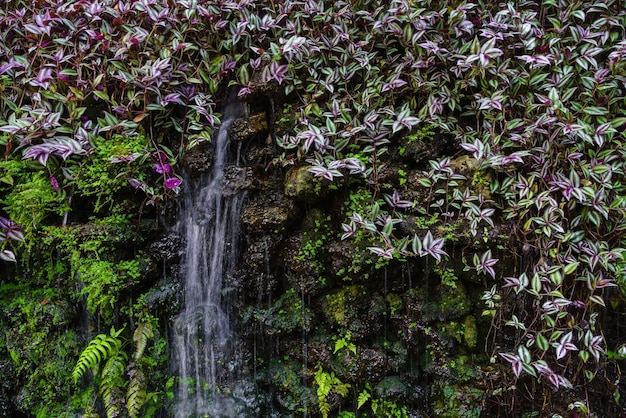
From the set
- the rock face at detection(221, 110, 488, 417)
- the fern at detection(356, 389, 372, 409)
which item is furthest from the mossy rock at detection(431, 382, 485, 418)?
the fern at detection(356, 389, 372, 409)

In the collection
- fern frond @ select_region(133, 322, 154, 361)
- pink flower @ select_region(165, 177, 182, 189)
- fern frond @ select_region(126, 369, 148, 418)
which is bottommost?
fern frond @ select_region(126, 369, 148, 418)

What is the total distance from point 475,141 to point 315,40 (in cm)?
140

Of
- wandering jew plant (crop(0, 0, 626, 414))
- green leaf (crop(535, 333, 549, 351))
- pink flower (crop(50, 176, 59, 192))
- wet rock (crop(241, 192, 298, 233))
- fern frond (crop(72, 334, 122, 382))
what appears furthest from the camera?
wet rock (crop(241, 192, 298, 233))

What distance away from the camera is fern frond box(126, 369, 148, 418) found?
2766 millimetres

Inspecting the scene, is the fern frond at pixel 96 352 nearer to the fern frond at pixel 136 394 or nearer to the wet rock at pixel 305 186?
the fern frond at pixel 136 394

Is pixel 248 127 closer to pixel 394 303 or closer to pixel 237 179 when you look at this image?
pixel 237 179

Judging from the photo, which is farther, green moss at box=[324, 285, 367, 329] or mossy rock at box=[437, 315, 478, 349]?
green moss at box=[324, 285, 367, 329]

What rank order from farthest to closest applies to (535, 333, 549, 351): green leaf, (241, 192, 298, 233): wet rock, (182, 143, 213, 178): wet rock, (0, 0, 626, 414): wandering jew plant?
(182, 143, 213, 178): wet rock < (241, 192, 298, 233): wet rock < (0, 0, 626, 414): wandering jew plant < (535, 333, 549, 351): green leaf

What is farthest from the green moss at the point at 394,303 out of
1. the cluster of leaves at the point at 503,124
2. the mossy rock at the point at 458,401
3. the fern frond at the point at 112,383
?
the fern frond at the point at 112,383

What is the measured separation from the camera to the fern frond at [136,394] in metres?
2.77

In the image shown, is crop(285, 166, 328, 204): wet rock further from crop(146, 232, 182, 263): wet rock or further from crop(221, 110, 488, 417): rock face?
crop(146, 232, 182, 263): wet rock

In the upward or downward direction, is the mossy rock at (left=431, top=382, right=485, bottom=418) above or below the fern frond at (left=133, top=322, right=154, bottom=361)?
below

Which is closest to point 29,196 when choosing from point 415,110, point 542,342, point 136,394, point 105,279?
point 105,279

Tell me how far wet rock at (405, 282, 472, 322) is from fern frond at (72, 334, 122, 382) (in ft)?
6.93
